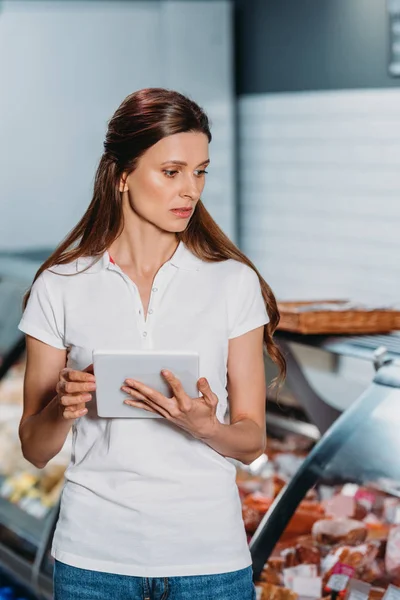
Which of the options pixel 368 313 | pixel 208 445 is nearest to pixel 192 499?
pixel 208 445

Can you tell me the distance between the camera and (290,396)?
11.0 ft

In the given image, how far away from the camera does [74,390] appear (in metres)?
1.63

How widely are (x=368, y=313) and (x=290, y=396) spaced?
71 cm

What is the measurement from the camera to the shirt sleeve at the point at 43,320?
1795 mm

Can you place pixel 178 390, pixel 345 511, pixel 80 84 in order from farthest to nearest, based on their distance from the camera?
1. pixel 80 84
2. pixel 345 511
3. pixel 178 390

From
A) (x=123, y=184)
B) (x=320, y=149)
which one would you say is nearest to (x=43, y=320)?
(x=123, y=184)

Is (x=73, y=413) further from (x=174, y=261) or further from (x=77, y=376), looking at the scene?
(x=174, y=261)

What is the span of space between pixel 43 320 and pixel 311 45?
3999mm

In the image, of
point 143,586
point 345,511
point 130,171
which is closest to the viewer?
point 143,586

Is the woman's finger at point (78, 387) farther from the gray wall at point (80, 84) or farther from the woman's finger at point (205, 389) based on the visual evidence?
the gray wall at point (80, 84)

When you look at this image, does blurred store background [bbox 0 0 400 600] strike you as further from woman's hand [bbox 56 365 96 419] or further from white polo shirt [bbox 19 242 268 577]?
woman's hand [bbox 56 365 96 419]

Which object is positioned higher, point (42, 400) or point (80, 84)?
point (80, 84)

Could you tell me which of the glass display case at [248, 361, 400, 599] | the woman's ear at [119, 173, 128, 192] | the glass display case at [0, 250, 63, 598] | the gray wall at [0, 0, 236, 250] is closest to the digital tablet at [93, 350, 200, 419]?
the woman's ear at [119, 173, 128, 192]

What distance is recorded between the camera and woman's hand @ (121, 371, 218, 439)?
61.7 inches
